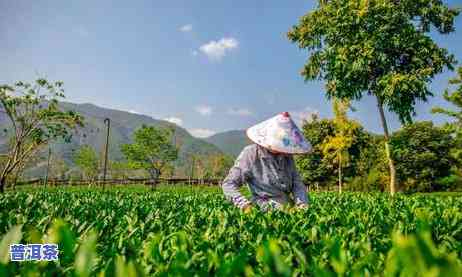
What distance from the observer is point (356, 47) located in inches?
792

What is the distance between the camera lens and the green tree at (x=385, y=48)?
19609mm

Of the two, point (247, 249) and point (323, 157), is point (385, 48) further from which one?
point (323, 157)

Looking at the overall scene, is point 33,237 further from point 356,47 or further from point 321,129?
point 321,129

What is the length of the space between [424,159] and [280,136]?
58870mm

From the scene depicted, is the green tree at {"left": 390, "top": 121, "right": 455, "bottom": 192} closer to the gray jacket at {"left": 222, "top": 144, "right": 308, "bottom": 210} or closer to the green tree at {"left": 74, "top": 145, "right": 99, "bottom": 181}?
the gray jacket at {"left": 222, "top": 144, "right": 308, "bottom": 210}

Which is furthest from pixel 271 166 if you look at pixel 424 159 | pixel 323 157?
pixel 424 159

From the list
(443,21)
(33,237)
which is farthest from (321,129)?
(33,237)

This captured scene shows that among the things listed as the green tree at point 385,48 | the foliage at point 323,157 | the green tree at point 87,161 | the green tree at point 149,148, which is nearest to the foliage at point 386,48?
the green tree at point 385,48

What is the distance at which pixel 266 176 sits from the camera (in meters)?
5.24

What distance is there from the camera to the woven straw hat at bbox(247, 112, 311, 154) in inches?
186

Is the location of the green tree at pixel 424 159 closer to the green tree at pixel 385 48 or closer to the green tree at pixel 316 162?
the green tree at pixel 316 162

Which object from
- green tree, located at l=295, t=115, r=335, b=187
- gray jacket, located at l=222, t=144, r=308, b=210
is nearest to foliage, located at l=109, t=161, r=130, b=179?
green tree, located at l=295, t=115, r=335, b=187

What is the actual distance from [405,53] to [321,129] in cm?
3585

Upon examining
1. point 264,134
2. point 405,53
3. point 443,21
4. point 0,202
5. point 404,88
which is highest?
point 443,21
